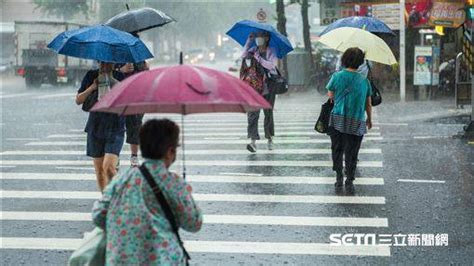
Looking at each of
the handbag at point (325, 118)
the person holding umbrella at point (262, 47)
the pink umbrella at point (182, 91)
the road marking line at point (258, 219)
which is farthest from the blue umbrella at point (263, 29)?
the pink umbrella at point (182, 91)

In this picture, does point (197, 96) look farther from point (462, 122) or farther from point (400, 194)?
point (462, 122)

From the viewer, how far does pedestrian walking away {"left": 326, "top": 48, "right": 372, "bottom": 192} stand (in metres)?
8.57

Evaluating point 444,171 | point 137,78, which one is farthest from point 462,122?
point 137,78

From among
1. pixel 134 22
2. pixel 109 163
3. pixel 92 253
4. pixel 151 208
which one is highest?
pixel 134 22

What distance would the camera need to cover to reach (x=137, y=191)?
3.58 metres

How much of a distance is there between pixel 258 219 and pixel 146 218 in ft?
14.0

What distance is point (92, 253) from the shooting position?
374 centimetres

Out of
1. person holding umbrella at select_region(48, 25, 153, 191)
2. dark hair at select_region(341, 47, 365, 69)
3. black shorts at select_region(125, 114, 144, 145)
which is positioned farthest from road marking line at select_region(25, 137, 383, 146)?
person holding umbrella at select_region(48, 25, 153, 191)

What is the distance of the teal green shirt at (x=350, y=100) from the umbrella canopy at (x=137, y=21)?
6.87ft

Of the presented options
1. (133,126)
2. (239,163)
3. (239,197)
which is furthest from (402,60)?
(133,126)

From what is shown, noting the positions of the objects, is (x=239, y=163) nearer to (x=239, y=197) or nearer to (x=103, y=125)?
(x=239, y=197)

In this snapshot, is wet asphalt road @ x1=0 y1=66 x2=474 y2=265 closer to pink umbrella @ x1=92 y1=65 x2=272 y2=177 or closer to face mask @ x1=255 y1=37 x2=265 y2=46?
face mask @ x1=255 y1=37 x2=265 y2=46

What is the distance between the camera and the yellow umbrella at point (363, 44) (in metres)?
9.37

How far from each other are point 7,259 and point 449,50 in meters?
23.4
